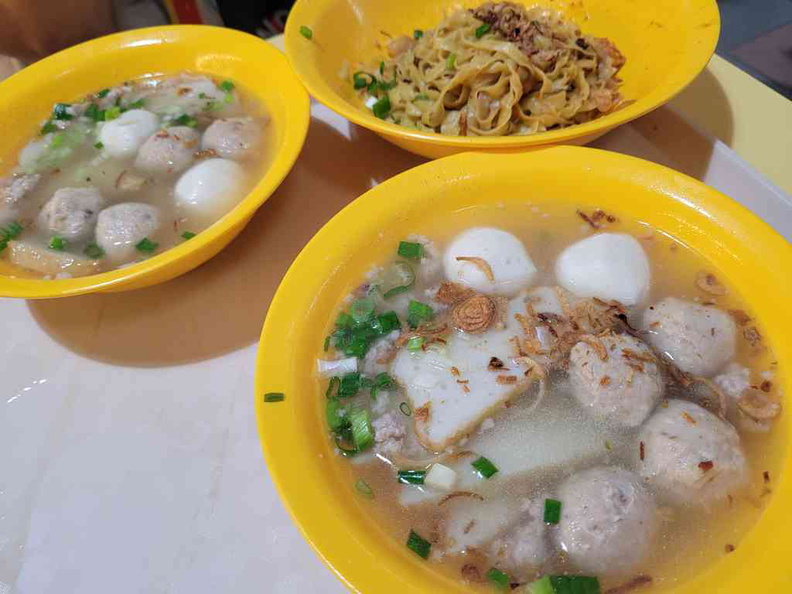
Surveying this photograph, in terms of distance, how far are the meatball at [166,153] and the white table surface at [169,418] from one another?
34 cm

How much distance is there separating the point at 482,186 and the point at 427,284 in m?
0.34

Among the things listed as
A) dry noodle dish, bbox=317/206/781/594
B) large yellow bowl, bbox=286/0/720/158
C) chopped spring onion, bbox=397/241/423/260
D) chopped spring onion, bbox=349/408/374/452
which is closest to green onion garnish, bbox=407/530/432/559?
dry noodle dish, bbox=317/206/781/594

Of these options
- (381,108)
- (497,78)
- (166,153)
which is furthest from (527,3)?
(166,153)

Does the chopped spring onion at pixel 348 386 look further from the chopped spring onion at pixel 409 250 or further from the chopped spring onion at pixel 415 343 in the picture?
the chopped spring onion at pixel 409 250

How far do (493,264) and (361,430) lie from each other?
58 centimetres

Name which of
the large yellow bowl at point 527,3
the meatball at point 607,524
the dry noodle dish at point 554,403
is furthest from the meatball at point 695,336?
the large yellow bowl at point 527,3

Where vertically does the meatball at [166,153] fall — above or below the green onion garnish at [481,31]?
below

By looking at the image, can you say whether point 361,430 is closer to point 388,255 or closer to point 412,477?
point 412,477

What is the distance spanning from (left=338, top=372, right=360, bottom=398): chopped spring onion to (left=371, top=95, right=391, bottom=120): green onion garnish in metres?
1.18

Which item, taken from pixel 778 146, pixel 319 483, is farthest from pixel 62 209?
pixel 778 146

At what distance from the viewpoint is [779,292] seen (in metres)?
1.31

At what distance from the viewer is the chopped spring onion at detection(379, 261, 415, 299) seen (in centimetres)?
155

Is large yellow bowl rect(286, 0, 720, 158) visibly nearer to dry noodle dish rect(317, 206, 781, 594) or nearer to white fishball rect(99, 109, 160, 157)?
dry noodle dish rect(317, 206, 781, 594)

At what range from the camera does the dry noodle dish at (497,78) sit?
204 cm
